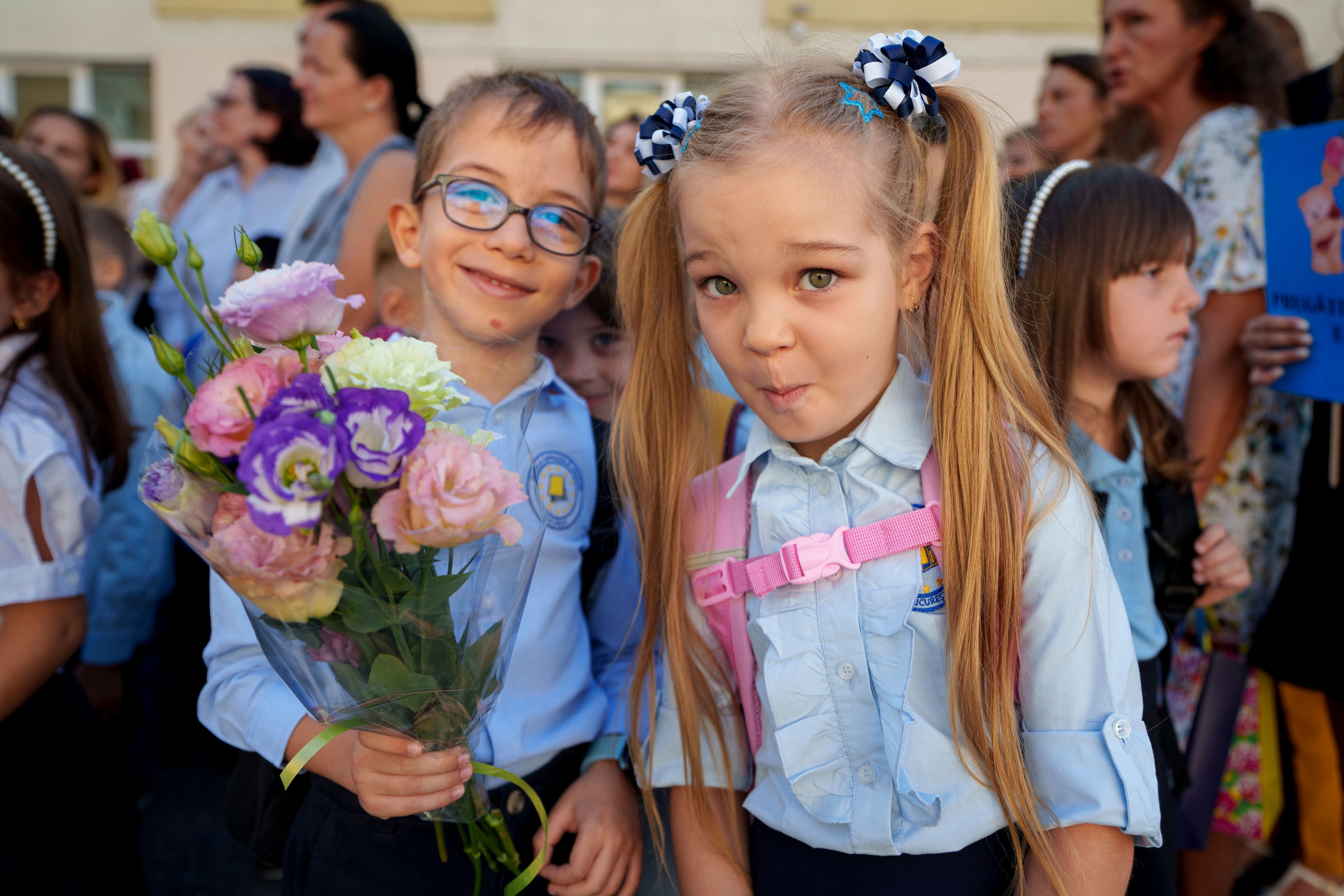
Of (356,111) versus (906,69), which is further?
(356,111)

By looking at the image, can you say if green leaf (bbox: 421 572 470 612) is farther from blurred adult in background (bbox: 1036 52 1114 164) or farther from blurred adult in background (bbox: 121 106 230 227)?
blurred adult in background (bbox: 121 106 230 227)

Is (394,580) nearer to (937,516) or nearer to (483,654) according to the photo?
(483,654)

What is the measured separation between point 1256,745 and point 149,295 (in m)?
5.52

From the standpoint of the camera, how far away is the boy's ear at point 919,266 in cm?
145

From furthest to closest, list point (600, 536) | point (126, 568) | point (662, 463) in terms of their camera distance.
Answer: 1. point (126, 568)
2. point (600, 536)
3. point (662, 463)

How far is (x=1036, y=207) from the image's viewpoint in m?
2.07

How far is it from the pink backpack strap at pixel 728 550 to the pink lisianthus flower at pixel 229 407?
750mm

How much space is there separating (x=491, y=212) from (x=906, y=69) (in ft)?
2.64

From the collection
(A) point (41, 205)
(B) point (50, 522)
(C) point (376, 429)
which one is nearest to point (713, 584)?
(C) point (376, 429)

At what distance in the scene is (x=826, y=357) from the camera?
53.3 inches

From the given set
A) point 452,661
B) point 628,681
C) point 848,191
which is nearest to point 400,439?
point 452,661

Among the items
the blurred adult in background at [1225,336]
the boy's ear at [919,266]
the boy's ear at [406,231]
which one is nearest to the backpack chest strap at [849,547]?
the boy's ear at [919,266]

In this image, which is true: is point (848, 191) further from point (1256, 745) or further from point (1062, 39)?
point (1062, 39)

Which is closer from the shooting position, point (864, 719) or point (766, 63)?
point (864, 719)
